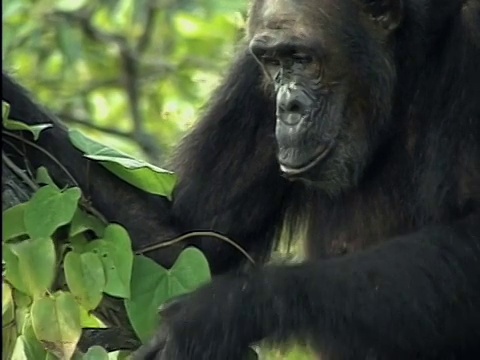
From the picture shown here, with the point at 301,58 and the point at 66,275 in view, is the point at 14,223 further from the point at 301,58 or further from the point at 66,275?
the point at 301,58

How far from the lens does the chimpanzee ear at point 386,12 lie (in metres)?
3.36

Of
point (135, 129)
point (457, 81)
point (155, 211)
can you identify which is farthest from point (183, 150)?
point (135, 129)

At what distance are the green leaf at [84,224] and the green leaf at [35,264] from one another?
0.21 metres

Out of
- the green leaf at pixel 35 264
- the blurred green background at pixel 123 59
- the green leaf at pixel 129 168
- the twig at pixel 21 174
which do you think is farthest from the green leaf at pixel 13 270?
the blurred green background at pixel 123 59

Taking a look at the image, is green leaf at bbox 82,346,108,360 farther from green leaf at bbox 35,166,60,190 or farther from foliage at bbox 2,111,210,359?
green leaf at bbox 35,166,60,190

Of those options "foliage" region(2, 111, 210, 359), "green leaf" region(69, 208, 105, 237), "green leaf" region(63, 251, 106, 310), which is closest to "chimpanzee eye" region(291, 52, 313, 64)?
"foliage" region(2, 111, 210, 359)

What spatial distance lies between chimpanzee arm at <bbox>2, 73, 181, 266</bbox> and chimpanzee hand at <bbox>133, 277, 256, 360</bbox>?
52 centimetres

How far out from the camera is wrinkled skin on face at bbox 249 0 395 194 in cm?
333

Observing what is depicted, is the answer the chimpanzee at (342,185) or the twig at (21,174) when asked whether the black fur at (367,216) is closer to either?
the chimpanzee at (342,185)

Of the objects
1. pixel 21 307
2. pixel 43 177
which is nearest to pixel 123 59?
pixel 43 177

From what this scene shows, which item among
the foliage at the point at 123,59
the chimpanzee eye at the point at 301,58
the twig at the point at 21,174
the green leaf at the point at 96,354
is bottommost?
the foliage at the point at 123,59

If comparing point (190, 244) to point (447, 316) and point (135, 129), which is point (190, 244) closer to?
point (447, 316)

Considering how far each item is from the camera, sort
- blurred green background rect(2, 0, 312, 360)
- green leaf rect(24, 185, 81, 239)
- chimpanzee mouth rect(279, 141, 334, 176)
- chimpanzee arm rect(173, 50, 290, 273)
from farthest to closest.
Answer: 1. blurred green background rect(2, 0, 312, 360)
2. chimpanzee arm rect(173, 50, 290, 273)
3. chimpanzee mouth rect(279, 141, 334, 176)
4. green leaf rect(24, 185, 81, 239)

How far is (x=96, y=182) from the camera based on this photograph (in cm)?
354
